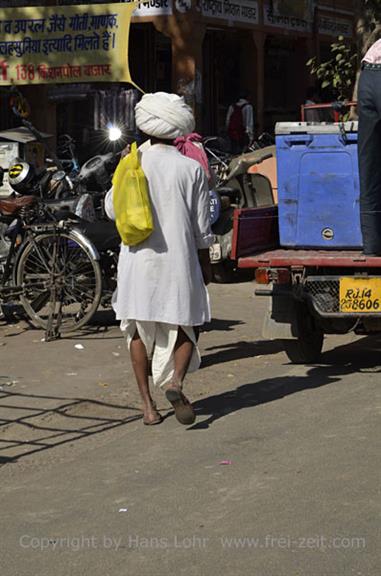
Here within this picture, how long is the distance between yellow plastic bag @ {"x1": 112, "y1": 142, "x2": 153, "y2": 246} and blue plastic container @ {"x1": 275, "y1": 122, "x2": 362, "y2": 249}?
79.4 inches

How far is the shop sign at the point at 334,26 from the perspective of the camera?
25.4 metres

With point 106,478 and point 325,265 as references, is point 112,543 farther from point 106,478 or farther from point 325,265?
point 325,265

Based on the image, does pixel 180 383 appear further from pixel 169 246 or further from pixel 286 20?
pixel 286 20

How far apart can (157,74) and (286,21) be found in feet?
9.15

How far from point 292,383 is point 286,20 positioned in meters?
16.6

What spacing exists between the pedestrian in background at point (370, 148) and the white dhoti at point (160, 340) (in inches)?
65.4

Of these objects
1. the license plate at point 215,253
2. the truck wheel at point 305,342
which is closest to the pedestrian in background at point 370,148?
the truck wheel at point 305,342

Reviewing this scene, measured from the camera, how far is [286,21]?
78.0 ft

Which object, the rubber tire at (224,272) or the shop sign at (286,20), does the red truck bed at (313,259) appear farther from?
the shop sign at (286,20)

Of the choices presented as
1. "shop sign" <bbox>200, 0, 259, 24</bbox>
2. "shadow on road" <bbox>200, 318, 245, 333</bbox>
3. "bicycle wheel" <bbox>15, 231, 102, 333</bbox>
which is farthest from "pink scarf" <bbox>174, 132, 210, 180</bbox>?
"shop sign" <bbox>200, 0, 259, 24</bbox>

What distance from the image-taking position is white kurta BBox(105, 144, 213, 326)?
6992mm

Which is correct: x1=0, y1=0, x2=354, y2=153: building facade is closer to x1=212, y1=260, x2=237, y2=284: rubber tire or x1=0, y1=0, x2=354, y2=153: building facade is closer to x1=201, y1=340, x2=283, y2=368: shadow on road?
x1=212, y1=260, x2=237, y2=284: rubber tire

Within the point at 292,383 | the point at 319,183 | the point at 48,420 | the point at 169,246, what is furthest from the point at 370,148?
the point at 48,420

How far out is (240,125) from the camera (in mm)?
22047
